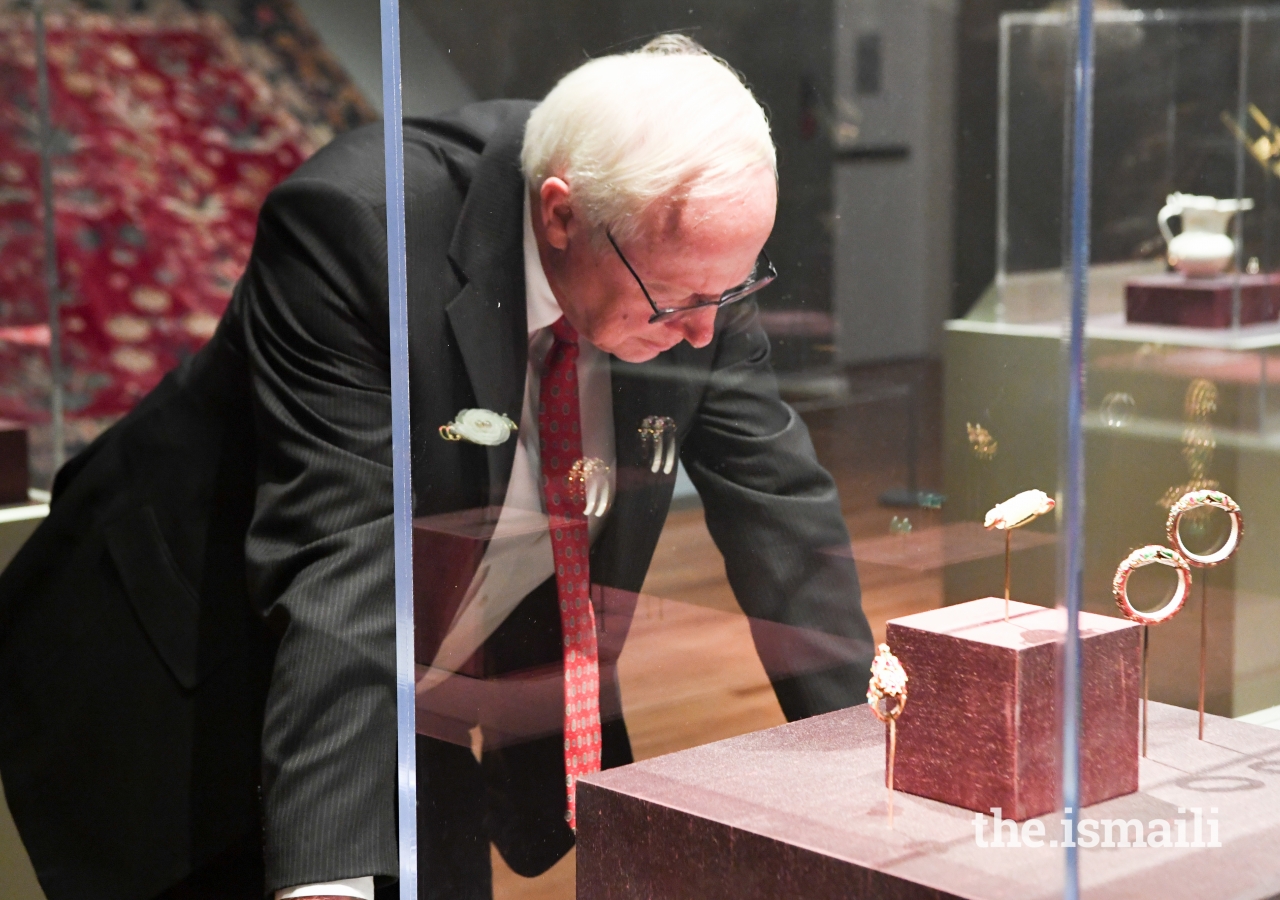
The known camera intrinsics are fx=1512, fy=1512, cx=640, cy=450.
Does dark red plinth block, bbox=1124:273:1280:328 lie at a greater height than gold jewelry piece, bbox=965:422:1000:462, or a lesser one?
greater

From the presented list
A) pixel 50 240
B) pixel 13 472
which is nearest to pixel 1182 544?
pixel 13 472

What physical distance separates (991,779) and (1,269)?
230 cm

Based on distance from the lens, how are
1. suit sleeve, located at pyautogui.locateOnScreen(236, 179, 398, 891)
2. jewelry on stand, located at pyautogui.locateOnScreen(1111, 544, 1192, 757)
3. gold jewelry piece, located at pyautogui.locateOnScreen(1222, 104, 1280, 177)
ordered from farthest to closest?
gold jewelry piece, located at pyautogui.locateOnScreen(1222, 104, 1280, 177), suit sleeve, located at pyautogui.locateOnScreen(236, 179, 398, 891), jewelry on stand, located at pyautogui.locateOnScreen(1111, 544, 1192, 757)

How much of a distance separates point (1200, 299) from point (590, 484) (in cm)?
58

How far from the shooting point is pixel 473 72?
0.98 metres

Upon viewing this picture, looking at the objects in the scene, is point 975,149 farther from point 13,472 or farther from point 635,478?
point 13,472

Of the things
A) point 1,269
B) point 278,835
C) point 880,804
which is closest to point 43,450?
point 1,269

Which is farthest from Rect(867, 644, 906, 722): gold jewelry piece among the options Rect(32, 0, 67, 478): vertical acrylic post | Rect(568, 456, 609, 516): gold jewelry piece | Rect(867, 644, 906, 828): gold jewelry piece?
Rect(32, 0, 67, 478): vertical acrylic post

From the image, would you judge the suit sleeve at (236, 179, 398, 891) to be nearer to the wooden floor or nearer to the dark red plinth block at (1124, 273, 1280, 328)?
the wooden floor

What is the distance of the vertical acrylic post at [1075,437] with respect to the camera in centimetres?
70

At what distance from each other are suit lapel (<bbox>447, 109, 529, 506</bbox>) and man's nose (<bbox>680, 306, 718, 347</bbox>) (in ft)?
0.35

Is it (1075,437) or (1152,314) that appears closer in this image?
(1075,437)

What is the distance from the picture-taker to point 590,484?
3.30 ft

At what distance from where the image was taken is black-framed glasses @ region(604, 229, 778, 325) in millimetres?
979
